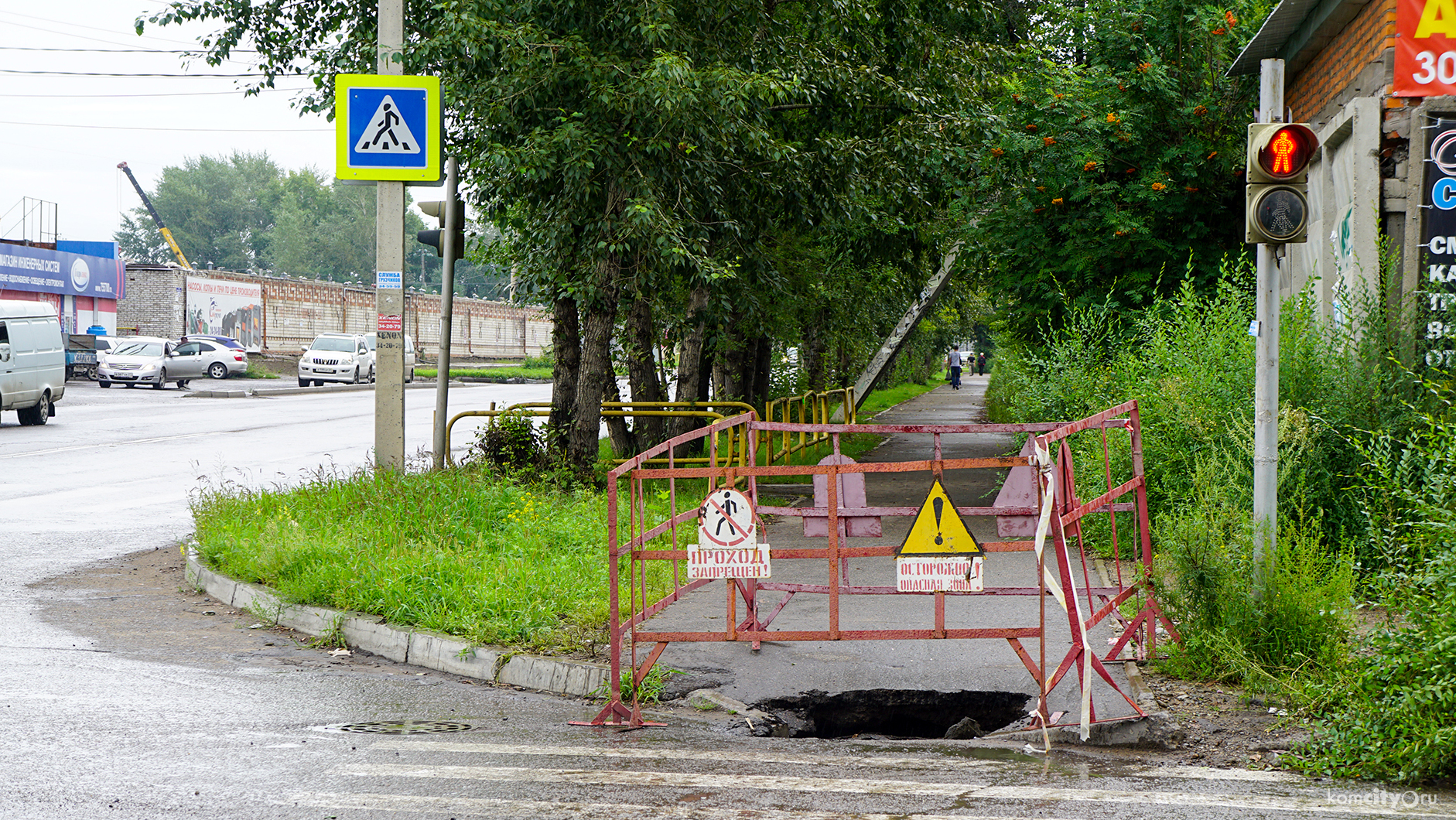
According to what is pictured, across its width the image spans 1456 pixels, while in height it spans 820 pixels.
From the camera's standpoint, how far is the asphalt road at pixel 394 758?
14.3 ft

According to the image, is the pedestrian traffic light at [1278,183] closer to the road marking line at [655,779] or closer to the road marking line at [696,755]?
the road marking line at [696,755]

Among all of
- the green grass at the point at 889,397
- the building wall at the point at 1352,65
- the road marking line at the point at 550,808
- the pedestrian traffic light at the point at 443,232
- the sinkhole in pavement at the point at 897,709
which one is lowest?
the sinkhole in pavement at the point at 897,709

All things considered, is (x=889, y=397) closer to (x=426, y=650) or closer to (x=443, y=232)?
(x=443, y=232)

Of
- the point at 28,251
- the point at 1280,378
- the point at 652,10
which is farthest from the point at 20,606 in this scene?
the point at 28,251

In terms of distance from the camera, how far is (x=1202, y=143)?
1313 centimetres

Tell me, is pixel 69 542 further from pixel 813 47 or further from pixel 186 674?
pixel 813 47

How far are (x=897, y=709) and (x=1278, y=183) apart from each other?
3.41m

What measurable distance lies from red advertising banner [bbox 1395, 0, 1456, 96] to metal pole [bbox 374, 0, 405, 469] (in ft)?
26.4

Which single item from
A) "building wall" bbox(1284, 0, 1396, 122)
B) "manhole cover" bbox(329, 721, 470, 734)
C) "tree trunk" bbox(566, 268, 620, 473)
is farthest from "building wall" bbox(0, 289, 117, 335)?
"manhole cover" bbox(329, 721, 470, 734)

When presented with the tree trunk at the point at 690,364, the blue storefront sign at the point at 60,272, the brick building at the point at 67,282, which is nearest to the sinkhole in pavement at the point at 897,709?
the tree trunk at the point at 690,364

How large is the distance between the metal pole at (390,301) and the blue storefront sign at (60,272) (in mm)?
40970

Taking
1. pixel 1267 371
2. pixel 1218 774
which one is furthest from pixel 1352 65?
pixel 1218 774

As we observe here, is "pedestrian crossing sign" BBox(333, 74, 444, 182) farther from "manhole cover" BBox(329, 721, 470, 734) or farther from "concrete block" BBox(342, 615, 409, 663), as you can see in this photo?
"manhole cover" BBox(329, 721, 470, 734)

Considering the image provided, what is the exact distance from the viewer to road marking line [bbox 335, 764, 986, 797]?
4.58m
